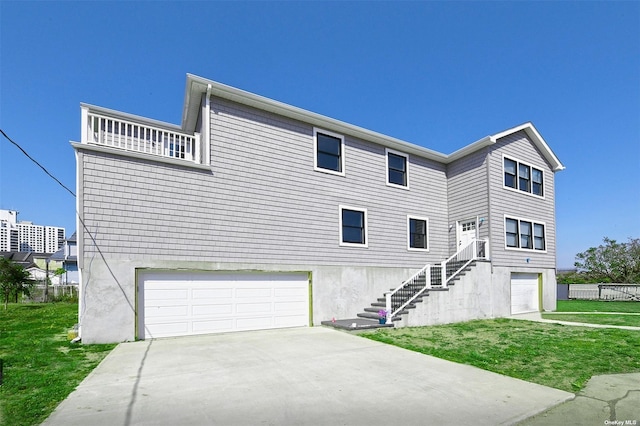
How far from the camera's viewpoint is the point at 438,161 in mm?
16609

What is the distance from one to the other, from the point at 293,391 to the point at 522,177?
15777mm

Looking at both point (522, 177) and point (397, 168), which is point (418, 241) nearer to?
point (397, 168)

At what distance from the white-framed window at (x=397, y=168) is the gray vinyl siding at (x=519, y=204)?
11.6 feet

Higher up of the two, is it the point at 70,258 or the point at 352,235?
the point at 352,235

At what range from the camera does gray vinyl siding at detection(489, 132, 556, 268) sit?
15.3 meters

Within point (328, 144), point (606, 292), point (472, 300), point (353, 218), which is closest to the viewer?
point (328, 144)

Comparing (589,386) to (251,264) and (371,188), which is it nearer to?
(251,264)

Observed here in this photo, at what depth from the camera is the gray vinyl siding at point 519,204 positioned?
15.3m

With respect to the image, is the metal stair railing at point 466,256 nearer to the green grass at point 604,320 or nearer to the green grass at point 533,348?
the green grass at point 533,348

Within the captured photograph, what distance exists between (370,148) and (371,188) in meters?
1.58

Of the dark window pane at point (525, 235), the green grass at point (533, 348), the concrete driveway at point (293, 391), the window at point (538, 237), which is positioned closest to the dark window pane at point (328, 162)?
the green grass at point (533, 348)

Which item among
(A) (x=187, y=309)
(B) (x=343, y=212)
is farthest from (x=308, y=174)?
(A) (x=187, y=309)

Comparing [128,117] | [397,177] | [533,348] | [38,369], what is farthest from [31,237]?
[533,348]

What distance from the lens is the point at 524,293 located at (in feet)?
54.3
